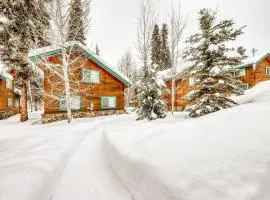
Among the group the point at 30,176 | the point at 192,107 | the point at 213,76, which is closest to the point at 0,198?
the point at 30,176

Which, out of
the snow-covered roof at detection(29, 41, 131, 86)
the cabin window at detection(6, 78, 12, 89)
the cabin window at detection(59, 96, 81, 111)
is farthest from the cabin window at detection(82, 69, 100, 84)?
the cabin window at detection(6, 78, 12, 89)

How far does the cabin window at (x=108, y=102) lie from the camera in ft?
69.1

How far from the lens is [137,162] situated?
381 cm

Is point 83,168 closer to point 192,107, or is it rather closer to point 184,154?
point 184,154

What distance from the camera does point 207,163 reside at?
2729 millimetres

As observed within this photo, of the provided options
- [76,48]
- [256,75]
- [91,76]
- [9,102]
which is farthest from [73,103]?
[256,75]

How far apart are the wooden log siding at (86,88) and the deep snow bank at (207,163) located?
1487 cm

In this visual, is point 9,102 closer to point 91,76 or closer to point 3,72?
point 3,72

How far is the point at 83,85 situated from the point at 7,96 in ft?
56.9

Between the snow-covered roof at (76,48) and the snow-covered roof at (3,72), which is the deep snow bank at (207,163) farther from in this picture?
the snow-covered roof at (3,72)

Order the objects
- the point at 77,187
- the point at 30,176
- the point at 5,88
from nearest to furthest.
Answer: the point at 30,176, the point at 77,187, the point at 5,88

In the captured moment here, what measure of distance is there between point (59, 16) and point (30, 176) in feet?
43.2

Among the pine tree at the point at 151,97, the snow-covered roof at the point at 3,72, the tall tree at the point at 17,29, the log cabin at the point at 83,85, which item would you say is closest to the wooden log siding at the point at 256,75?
the log cabin at the point at 83,85

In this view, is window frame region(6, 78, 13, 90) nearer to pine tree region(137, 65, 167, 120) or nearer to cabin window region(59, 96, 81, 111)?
cabin window region(59, 96, 81, 111)
